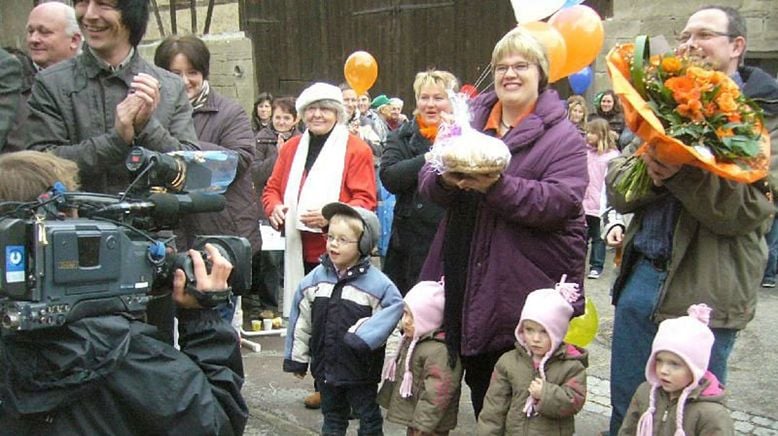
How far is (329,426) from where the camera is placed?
4.20 meters

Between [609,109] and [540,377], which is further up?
[609,109]

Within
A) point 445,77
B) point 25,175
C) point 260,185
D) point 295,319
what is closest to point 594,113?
point 260,185

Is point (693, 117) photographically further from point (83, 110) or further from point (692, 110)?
point (83, 110)

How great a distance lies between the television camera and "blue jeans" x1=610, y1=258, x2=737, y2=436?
5.92 feet

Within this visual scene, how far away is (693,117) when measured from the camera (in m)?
2.84

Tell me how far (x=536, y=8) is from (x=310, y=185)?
2.00m

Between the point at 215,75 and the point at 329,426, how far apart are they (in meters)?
12.6

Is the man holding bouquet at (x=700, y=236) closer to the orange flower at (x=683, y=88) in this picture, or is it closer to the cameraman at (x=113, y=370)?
the orange flower at (x=683, y=88)

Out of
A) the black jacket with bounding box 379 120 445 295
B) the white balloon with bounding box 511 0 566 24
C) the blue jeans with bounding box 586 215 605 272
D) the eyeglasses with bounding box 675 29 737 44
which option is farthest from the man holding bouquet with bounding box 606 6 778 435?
the blue jeans with bounding box 586 215 605 272

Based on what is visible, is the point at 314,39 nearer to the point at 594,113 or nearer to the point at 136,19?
the point at 594,113

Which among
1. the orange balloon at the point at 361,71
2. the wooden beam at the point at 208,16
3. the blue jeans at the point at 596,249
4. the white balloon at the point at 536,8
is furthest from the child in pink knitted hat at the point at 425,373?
the wooden beam at the point at 208,16

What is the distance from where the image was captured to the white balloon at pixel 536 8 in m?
5.72

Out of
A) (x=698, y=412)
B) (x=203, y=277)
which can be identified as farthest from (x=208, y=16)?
(x=203, y=277)

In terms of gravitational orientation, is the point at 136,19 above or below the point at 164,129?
above
